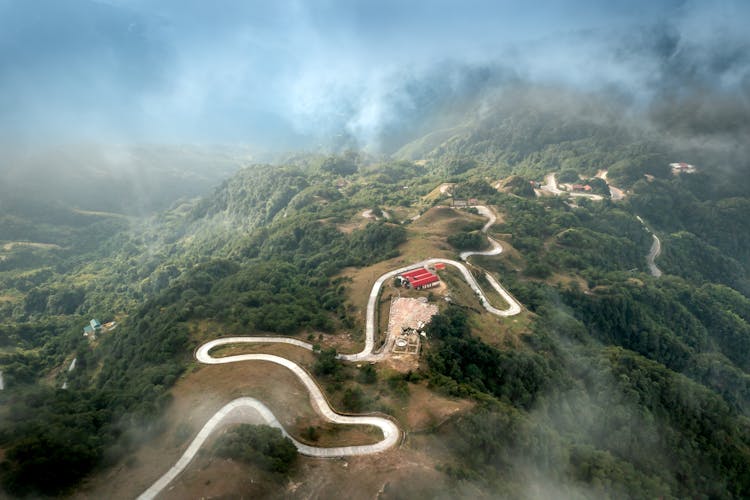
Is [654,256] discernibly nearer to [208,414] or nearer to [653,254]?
[653,254]

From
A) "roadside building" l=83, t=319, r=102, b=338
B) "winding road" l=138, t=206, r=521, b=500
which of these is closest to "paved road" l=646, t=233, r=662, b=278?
"winding road" l=138, t=206, r=521, b=500

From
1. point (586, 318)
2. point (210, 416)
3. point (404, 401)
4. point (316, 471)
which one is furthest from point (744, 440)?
point (210, 416)

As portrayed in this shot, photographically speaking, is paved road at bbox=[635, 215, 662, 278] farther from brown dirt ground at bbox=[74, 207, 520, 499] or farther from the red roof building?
brown dirt ground at bbox=[74, 207, 520, 499]

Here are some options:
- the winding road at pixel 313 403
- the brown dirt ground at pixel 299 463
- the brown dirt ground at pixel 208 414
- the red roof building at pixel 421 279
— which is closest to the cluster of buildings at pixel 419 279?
the red roof building at pixel 421 279

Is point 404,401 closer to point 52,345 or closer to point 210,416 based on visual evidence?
point 210,416

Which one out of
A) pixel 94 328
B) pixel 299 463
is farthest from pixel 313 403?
pixel 94 328

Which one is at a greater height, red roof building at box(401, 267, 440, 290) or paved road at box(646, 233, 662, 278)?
red roof building at box(401, 267, 440, 290)

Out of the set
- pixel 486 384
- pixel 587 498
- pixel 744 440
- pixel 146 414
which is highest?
pixel 146 414
